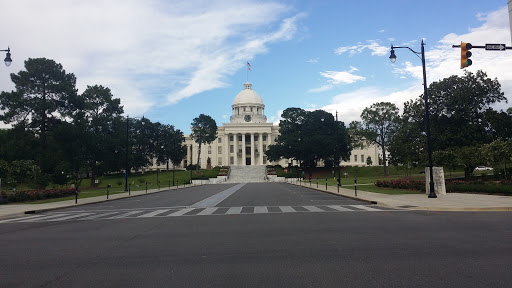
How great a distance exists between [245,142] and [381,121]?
63932 millimetres

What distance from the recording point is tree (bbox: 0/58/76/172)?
4897 centimetres

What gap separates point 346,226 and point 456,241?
141 inches

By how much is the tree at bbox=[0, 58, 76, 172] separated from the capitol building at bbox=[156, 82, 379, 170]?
75.9m

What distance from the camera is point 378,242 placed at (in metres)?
9.34

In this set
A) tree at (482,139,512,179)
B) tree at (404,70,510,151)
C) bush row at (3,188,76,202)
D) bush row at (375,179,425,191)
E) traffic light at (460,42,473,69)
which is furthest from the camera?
tree at (404,70,510,151)

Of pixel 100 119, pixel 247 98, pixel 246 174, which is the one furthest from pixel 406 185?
pixel 247 98

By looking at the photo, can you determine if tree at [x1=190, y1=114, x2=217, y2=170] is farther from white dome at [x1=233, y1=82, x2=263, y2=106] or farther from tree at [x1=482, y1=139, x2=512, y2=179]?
tree at [x1=482, y1=139, x2=512, y2=179]

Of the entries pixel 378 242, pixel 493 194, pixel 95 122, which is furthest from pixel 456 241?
pixel 95 122

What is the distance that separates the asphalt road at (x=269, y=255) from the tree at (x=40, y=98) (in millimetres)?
41564

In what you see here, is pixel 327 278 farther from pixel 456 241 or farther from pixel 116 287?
pixel 456 241

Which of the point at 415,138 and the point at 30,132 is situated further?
the point at 30,132

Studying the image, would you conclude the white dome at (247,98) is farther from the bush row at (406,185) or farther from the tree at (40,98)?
the bush row at (406,185)

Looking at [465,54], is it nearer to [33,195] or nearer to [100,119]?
[33,195]

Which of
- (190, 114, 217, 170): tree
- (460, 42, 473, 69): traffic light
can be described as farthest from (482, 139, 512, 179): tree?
(190, 114, 217, 170): tree
